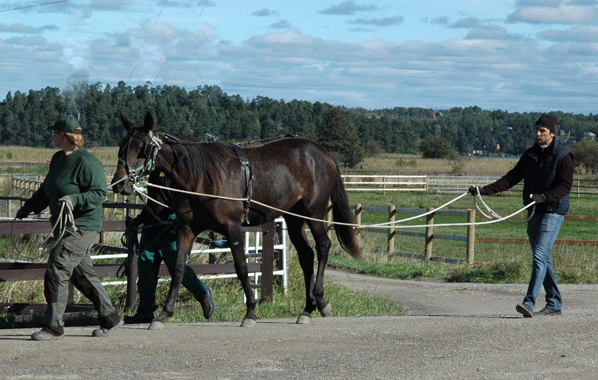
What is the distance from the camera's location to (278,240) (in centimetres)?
1035

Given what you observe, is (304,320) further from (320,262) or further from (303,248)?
(303,248)

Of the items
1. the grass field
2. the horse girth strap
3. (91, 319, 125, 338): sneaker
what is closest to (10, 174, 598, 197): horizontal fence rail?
the grass field

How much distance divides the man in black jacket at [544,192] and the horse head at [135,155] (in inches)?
135

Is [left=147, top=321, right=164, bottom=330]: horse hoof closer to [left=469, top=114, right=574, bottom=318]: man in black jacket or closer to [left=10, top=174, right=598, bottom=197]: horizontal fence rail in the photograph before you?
[left=469, top=114, right=574, bottom=318]: man in black jacket

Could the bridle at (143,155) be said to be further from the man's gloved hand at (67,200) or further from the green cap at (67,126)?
the man's gloved hand at (67,200)

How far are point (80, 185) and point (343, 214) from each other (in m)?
3.53

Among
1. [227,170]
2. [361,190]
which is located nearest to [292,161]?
[227,170]

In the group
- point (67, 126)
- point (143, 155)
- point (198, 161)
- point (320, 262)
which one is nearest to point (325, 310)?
point (320, 262)

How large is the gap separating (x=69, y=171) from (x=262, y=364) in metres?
2.28

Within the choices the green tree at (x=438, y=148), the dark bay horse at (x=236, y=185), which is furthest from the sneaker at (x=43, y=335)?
the green tree at (x=438, y=148)

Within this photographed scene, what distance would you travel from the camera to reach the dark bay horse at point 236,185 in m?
6.84

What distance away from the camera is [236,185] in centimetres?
724

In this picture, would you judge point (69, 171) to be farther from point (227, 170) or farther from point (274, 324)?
point (274, 324)

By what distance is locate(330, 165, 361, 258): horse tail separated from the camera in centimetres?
861
